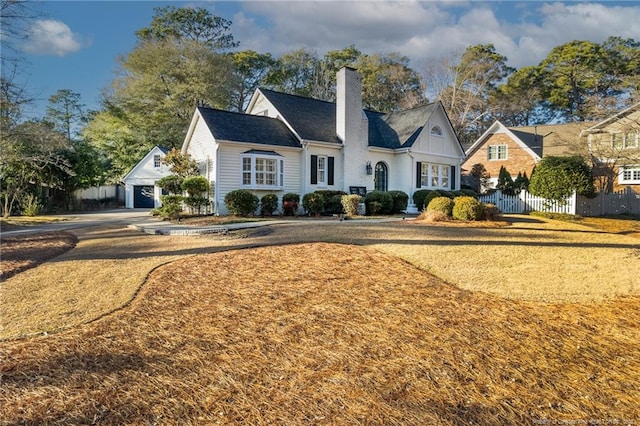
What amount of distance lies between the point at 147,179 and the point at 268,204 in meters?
14.8

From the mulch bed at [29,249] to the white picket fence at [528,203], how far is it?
19.7m

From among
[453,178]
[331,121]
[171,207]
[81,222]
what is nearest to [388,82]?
[453,178]

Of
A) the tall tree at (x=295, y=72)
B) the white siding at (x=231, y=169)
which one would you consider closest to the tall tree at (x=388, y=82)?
the tall tree at (x=295, y=72)

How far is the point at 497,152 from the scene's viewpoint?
29.6m

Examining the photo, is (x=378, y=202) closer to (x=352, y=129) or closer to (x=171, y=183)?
(x=352, y=129)

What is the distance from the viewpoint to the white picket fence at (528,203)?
17594 millimetres

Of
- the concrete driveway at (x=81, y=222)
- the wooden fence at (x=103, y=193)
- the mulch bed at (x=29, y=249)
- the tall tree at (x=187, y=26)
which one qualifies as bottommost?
the mulch bed at (x=29, y=249)

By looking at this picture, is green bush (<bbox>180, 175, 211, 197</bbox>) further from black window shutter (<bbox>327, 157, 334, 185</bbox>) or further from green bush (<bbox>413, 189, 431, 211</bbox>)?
green bush (<bbox>413, 189, 431, 211</bbox>)

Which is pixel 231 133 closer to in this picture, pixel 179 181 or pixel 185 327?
pixel 179 181

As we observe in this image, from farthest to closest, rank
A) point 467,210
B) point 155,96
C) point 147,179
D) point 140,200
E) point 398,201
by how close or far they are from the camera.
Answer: point 155,96, point 140,200, point 147,179, point 398,201, point 467,210

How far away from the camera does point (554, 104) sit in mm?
39844

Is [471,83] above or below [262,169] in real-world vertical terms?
above

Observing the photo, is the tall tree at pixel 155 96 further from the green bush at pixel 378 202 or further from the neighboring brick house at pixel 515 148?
the neighboring brick house at pixel 515 148

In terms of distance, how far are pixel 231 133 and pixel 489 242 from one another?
39.1 feet
